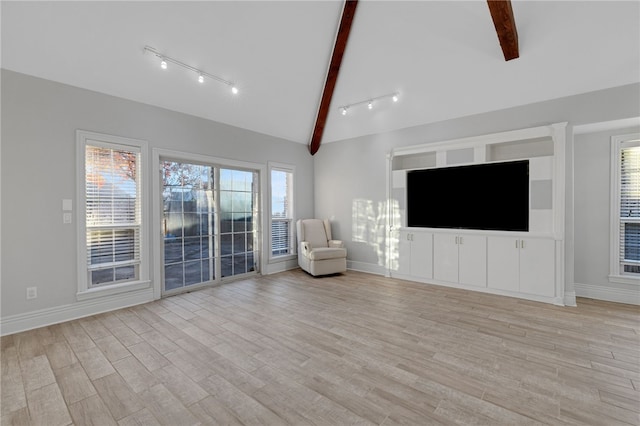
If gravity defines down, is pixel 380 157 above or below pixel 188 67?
below

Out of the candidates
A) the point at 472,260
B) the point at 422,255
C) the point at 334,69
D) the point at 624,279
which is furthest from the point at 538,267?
the point at 334,69

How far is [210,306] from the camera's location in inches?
143

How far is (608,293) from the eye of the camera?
3793 mm

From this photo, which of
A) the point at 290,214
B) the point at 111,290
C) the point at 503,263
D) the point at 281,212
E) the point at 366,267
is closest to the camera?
the point at 111,290

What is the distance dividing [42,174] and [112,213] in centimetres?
79

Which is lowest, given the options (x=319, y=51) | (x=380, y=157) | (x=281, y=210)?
(x=281, y=210)

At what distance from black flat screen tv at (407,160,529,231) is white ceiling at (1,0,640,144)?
3.12ft

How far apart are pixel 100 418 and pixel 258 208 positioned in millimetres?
3932

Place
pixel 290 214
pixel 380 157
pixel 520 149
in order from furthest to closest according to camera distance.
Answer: pixel 290 214
pixel 380 157
pixel 520 149

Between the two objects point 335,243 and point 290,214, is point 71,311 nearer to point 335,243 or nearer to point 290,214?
point 290,214

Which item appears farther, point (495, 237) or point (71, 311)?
point (495, 237)

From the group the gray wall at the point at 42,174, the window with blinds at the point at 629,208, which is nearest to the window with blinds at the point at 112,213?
the gray wall at the point at 42,174

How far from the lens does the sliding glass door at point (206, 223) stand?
419cm

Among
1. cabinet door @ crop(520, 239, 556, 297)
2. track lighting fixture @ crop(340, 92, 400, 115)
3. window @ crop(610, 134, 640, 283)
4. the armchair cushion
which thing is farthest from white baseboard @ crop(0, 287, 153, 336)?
window @ crop(610, 134, 640, 283)
